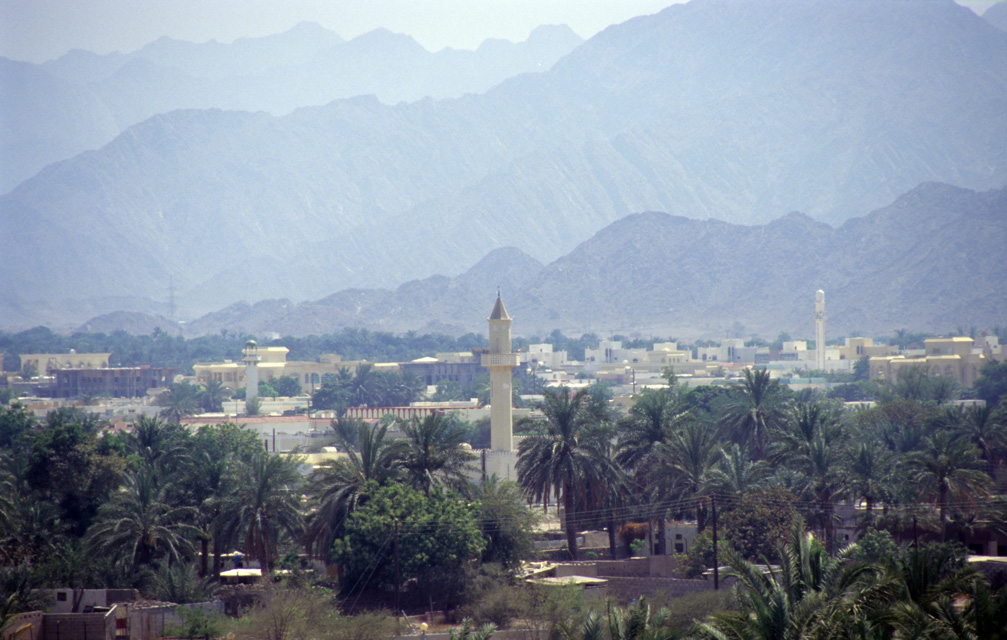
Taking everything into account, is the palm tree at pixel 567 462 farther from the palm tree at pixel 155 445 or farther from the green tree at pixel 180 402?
the green tree at pixel 180 402

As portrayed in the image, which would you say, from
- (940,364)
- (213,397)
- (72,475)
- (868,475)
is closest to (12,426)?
(72,475)

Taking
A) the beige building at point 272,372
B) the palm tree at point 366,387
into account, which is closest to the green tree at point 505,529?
the palm tree at point 366,387

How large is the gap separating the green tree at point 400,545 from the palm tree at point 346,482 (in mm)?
1276

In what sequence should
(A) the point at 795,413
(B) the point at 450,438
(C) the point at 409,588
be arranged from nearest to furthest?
(C) the point at 409,588
(B) the point at 450,438
(A) the point at 795,413

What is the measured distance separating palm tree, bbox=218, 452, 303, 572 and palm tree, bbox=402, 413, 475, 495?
3959mm

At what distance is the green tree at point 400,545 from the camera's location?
140 feet

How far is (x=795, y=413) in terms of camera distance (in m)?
55.9

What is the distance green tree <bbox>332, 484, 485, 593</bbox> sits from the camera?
42.7 metres

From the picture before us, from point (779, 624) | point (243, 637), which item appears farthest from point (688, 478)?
point (779, 624)

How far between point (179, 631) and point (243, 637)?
7.27 ft

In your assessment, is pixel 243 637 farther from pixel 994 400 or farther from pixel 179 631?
pixel 994 400

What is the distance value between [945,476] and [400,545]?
1811 centimetres

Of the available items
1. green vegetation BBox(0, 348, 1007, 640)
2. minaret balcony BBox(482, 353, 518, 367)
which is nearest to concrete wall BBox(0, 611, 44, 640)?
green vegetation BBox(0, 348, 1007, 640)

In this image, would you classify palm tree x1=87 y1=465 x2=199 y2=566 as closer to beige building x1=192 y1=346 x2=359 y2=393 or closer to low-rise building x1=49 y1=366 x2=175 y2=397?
beige building x1=192 y1=346 x2=359 y2=393
